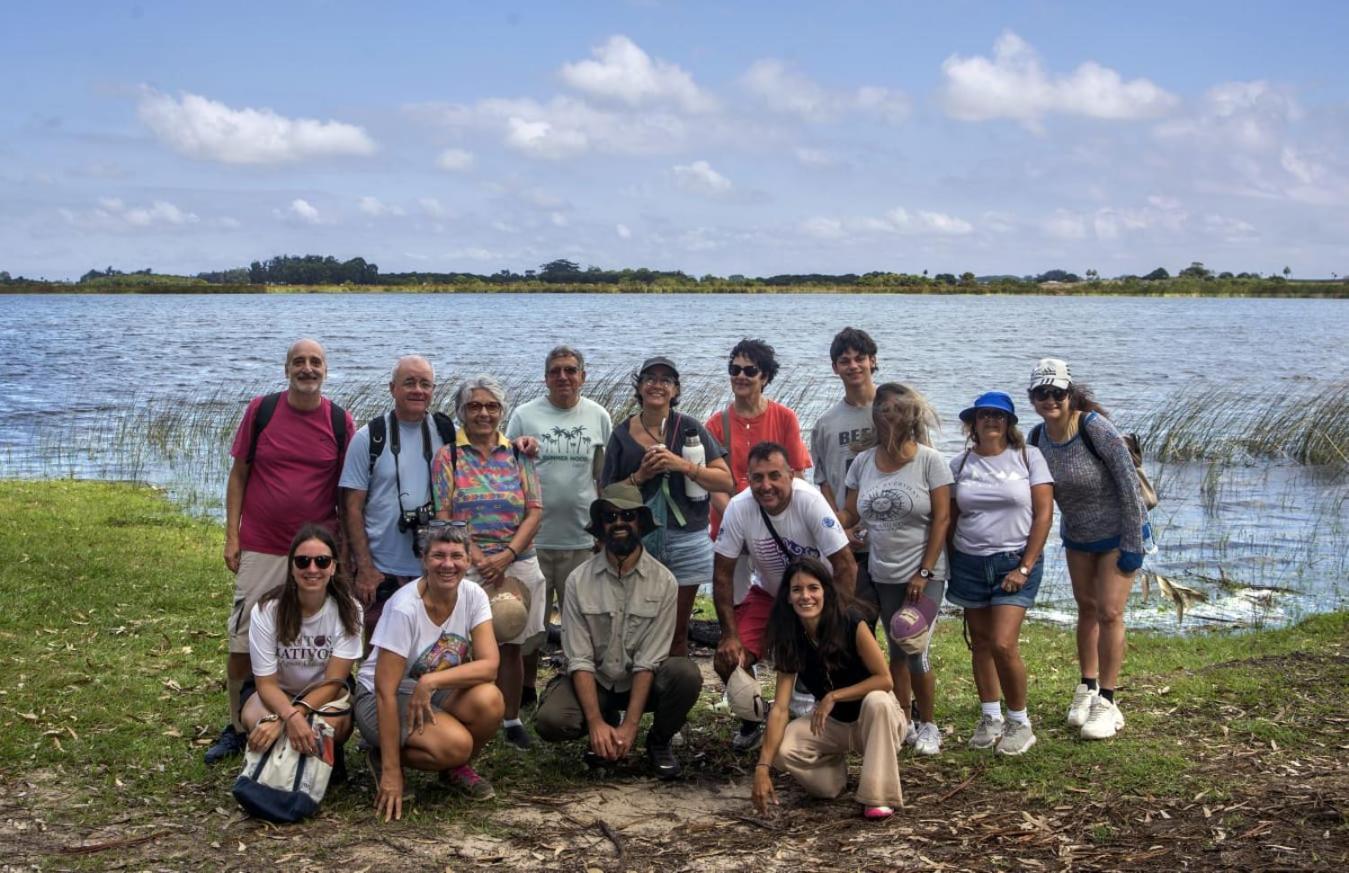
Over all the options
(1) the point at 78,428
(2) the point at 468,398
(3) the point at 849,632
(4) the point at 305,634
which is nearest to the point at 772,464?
(3) the point at 849,632

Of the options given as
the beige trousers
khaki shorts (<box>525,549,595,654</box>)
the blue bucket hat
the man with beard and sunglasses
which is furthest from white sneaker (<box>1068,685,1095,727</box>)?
khaki shorts (<box>525,549,595,654</box>)

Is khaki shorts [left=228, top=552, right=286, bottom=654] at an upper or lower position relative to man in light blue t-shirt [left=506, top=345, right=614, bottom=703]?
lower

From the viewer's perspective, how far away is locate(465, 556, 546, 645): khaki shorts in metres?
6.31

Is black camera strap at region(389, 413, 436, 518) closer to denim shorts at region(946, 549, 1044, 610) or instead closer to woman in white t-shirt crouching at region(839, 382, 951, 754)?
woman in white t-shirt crouching at region(839, 382, 951, 754)

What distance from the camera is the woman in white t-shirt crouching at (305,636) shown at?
5.48 m

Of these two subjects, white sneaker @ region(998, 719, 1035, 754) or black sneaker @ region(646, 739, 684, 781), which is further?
white sneaker @ region(998, 719, 1035, 754)

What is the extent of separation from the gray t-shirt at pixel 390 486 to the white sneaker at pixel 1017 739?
3.20 m

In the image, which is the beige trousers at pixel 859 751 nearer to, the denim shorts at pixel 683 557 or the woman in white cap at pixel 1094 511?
the denim shorts at pixel 683 557

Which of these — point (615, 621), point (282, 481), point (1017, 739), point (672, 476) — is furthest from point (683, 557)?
point (282, 481)

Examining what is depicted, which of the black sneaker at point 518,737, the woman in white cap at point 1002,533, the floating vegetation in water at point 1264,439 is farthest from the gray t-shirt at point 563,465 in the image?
the floating vegetation in water at point 1264,439

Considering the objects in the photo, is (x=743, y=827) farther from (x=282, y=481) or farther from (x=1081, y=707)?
(x=282, y=481)

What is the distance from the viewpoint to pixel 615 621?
6.01 m

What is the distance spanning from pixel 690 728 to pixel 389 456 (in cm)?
230

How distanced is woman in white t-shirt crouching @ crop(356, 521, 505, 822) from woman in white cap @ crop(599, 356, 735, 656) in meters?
1.22
